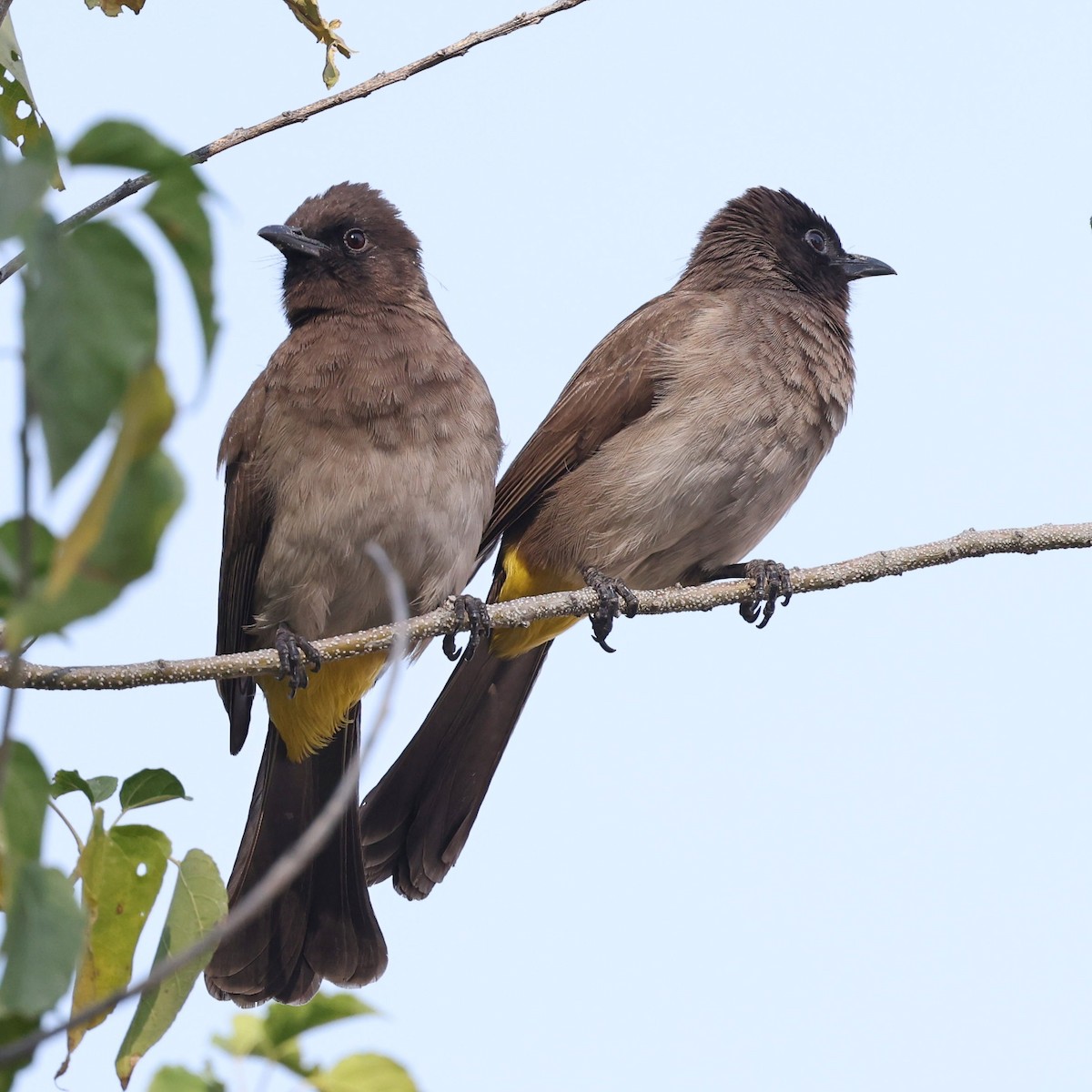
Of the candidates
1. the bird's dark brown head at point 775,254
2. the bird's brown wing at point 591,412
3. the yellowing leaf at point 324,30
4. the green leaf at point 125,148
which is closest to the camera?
the green leaf at point 125,148

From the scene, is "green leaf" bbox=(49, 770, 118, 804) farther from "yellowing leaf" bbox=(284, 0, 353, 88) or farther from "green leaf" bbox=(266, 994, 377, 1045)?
"yellowing leaf" bbox=(284, 0, 353, 88)

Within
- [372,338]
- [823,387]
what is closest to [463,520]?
[372,338]

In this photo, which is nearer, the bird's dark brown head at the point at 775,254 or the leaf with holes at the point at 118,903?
the leaf with holes at the point at 118,903

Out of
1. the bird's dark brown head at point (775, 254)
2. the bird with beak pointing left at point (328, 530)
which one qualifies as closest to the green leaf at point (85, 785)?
the bird with beak pointing left at point (328, 530)

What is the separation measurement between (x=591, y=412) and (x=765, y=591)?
104 cm

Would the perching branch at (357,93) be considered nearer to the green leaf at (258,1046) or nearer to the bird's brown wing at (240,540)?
the green leaf at (258,1046)

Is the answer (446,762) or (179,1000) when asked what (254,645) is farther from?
(179,1000)

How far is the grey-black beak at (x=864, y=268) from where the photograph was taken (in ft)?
20.2

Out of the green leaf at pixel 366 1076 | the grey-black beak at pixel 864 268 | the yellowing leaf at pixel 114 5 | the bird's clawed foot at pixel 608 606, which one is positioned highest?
the grey-black beak at pixel 864 268

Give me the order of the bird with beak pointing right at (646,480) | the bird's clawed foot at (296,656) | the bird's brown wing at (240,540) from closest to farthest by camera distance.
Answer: the bird's clawed foot at (296,656) → the bird's brown wing at (240,540) → the bird with beak pointing right at (646,480)

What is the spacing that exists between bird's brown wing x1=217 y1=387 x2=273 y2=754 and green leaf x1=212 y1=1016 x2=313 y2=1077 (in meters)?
2.71

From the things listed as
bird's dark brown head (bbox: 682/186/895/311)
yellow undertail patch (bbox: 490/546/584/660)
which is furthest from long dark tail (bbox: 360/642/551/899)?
bird's dark brown head (bbox: 682/186/895/311)

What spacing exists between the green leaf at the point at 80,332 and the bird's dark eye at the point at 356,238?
13.9 ft

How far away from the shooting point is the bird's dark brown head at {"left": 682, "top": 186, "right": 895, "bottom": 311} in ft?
19.6
